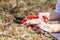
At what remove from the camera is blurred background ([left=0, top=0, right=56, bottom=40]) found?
189 centimetres

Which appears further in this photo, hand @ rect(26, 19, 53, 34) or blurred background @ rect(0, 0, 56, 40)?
blurred background @ rect(0, 0, 56, 40)

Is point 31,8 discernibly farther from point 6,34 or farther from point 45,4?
point 6,34

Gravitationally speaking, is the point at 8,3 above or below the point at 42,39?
above

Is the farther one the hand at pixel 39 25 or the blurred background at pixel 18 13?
the blurred background at pixel 18 13

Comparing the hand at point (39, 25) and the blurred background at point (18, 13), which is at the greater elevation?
the hand at point (39, 25)

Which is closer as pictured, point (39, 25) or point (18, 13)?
point (39, 25)

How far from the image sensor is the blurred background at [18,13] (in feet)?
6.20

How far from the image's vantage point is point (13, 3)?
8.56 ft

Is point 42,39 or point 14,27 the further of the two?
point 14,27

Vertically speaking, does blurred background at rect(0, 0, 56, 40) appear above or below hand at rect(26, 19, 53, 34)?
below

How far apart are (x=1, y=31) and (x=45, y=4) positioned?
1268 mm

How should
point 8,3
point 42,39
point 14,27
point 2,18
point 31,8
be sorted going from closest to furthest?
point 42,39
point 14,27
point 2,18
point 8,3
point 31,8

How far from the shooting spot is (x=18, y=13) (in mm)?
2637

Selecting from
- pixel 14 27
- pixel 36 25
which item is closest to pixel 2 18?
pixel 14 27
